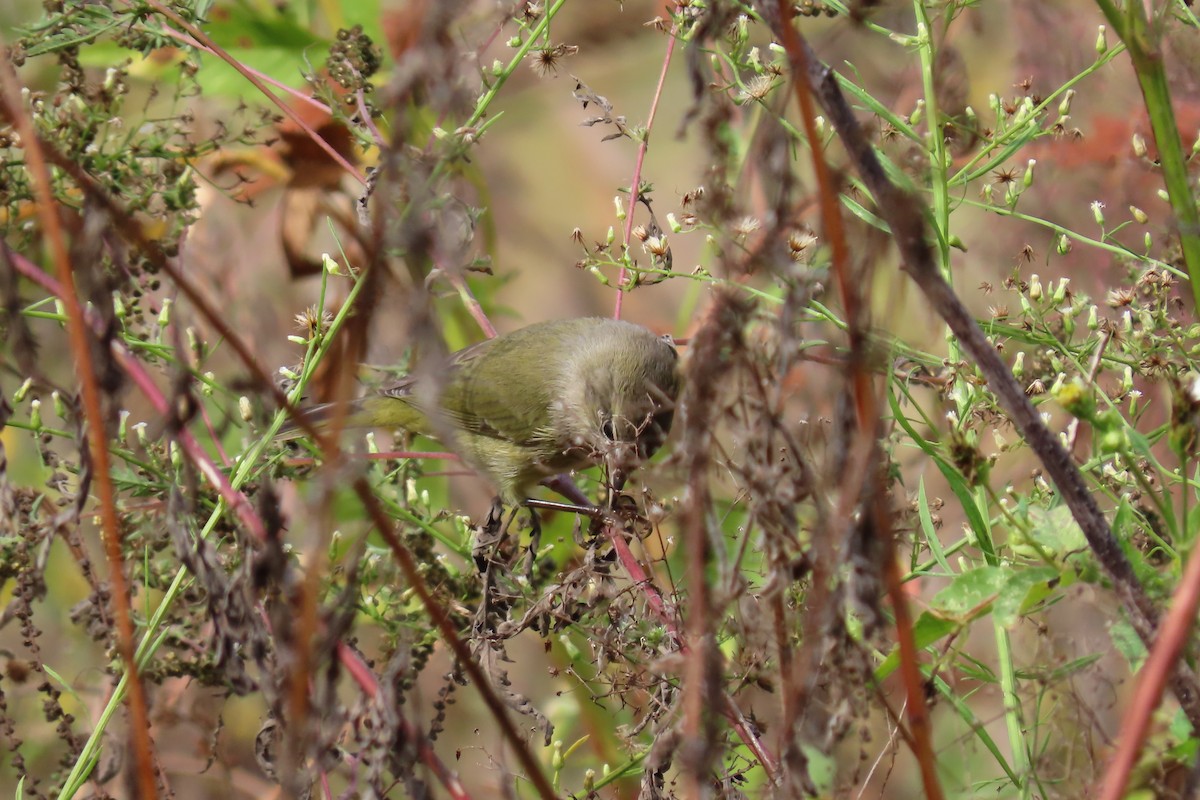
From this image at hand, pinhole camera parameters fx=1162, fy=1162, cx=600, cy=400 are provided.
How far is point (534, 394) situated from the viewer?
3863 mm

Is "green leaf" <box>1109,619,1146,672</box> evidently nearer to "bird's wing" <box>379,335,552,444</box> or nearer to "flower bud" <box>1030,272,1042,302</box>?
"flower bud" <box>1030,272,1042,302</box>

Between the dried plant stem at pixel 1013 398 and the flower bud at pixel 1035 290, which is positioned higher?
the flower bud at pixel 1035 290

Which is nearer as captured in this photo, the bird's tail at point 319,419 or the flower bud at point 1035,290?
the flower bud at point 1035,290

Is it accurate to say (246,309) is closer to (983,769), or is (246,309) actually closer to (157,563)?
(157,563)

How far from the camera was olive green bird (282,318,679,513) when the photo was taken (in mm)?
3422

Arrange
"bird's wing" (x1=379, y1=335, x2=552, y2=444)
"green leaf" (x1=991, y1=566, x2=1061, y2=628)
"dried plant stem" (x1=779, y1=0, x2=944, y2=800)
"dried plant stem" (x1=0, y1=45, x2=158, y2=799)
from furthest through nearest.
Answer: "bird's wing" (x1=379, y1=335, x2=552, y2=444)
"green leaf" (x1=991, y1=566, x2=1061, y2=628)
"dried plant stem" (x1=0, y1=45, x2=158, y2=799)
"dried plant stem" (x1=779, y1=0, x2=944, y2=800)

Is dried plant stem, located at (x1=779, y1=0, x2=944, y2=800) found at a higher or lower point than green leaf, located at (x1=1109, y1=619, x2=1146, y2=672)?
higher

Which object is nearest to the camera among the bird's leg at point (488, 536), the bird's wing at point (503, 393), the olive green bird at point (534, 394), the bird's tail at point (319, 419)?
the bird's leg at point (488, 536)

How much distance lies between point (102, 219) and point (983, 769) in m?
2.50

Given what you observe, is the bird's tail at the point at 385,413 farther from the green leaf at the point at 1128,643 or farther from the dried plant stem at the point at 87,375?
the green leaf at the point at 1128,643

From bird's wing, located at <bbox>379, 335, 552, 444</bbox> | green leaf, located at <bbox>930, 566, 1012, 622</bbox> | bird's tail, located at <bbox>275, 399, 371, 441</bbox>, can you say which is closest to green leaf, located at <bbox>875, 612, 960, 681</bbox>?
green leaf, located at <bbox>930, 566, 1012, 622</bbox>

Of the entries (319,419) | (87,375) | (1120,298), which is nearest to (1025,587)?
(87,375)

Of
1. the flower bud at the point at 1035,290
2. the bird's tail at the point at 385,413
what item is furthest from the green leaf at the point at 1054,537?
the bird's tail at the point at 385,413

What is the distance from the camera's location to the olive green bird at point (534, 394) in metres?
3.42
